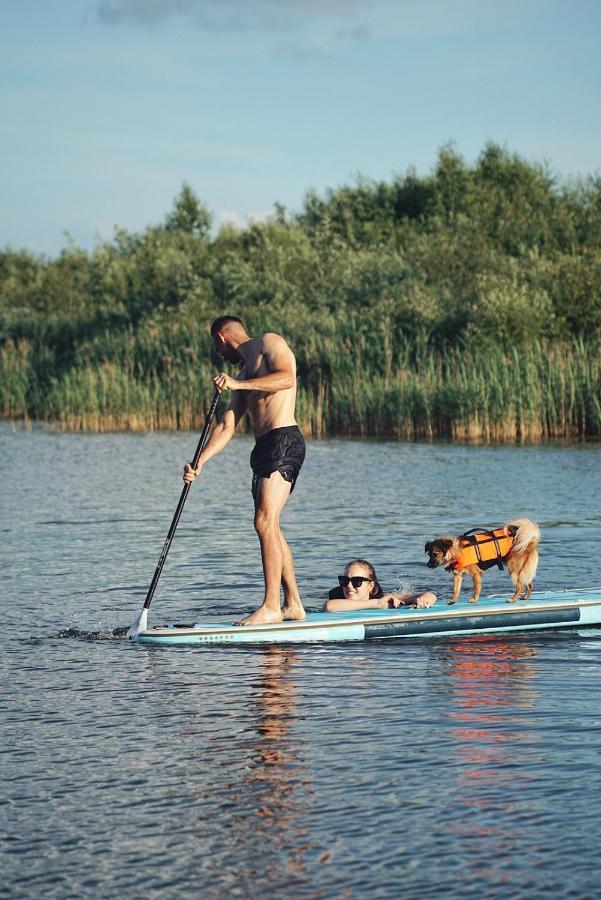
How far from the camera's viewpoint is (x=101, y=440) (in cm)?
2834

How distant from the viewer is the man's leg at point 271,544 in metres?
9.28

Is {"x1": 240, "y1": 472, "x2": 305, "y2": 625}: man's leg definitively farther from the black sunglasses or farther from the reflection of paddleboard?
the black sunglasses

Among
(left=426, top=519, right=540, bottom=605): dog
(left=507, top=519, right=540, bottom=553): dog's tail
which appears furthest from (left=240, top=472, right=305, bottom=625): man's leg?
(left=507, top=519, right=540, bottom=553): dog's tail

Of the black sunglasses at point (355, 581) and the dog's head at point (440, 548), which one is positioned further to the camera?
the black sunglasses at point (355, 581)

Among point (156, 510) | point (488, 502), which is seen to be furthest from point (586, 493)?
point (156, 510)

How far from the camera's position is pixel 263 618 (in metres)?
9.42

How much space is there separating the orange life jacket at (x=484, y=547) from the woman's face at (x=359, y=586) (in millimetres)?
642

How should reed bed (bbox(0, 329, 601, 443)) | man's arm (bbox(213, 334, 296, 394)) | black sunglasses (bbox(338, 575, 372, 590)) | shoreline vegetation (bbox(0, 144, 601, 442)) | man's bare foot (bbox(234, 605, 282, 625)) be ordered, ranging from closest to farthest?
man's arm (bbox(213, 334, 296, 394)), man's bare foot (bbox(234, 605, 282, 625)), black sunglasses (bbox(338, 575, 372, 590)), reed bed (bbox(0, 329, 601, 443)), shoreline vegetation (bbox(0, 144, 601, 442))

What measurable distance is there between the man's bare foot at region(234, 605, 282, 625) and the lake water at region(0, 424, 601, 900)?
31cm

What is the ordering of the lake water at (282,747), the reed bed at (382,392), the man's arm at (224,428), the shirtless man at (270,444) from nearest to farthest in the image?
the lake water at (282,747) < the shirtless man at (270,444) < the man's arm at (224,428) < the reed bed at (382,392)

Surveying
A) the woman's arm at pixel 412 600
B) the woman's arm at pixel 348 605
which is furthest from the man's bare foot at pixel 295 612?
the woman's arm at pixel 412 600

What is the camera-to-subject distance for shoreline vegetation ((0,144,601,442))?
26.6 meters

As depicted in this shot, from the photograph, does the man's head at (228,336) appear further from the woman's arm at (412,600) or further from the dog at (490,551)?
the woman's arm at (412,600)

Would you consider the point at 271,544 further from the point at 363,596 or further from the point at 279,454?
the point at 363,596
